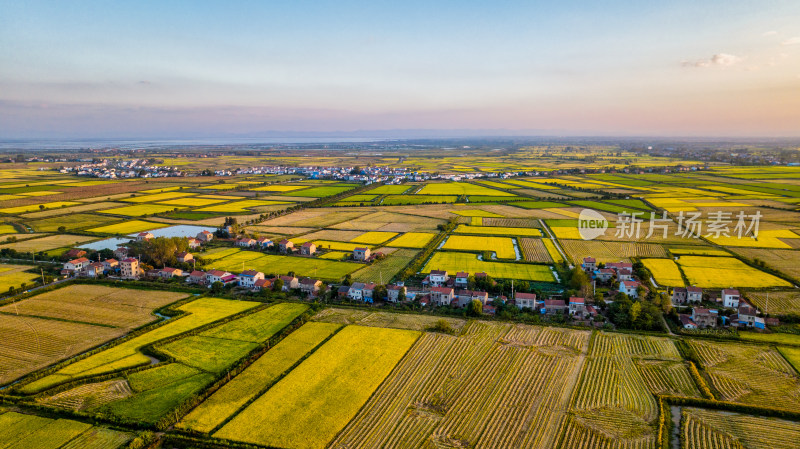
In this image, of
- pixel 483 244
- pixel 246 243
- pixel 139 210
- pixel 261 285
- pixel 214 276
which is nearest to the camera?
pixel 261 285

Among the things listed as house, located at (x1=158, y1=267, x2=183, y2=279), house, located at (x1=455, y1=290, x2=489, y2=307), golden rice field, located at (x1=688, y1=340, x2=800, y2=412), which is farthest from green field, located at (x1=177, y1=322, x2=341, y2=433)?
golden rice field, located at (x1=688, y1=340, x2=800, y2=412)

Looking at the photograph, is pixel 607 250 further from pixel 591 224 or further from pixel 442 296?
pixel 442 296

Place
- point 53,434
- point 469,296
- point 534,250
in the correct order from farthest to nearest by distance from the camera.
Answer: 1. point 534,250
2. point 469,296
3. point 53,434

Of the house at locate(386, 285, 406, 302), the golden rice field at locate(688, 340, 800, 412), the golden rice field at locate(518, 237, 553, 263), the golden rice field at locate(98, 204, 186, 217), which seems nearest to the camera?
the golden rice field at locate(688, 340, 800, 412)

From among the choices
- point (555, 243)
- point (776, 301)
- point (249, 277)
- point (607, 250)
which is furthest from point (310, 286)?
point (776, 301)

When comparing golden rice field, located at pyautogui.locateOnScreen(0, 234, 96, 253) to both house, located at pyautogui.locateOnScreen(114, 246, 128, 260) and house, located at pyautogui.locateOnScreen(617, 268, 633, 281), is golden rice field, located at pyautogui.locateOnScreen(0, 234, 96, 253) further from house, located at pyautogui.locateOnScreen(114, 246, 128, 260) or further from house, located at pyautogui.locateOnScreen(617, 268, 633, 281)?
house, located at pyautogui.locateOnScreen(617, 268, 633, 281)

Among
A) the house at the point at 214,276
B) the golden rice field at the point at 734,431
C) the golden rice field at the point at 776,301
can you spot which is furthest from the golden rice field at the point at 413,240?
the golden rice field at the point at 734,431

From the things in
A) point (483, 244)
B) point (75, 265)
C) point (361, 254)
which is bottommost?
point (483, 244)
